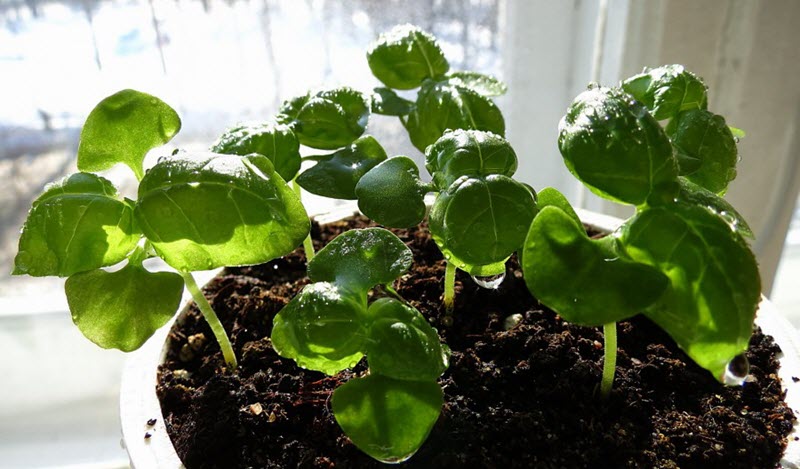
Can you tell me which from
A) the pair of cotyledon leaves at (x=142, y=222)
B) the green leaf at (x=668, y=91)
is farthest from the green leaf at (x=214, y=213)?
the green leaf at (x=668, y=91)

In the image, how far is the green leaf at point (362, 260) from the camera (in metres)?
0.52

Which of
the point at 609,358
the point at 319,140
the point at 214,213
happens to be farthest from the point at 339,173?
the point at 609,358

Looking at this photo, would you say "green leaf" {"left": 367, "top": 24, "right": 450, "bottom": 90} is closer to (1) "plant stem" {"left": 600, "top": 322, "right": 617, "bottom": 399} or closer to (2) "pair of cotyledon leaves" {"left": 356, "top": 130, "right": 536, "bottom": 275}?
(2) "pair of cotyledon leaves" {"left": 356, "top": 130, "right": 536, "bottom": 275}

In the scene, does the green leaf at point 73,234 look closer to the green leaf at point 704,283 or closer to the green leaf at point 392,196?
the green leaf at point 392,196

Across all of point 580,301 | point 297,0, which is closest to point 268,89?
point 297,0

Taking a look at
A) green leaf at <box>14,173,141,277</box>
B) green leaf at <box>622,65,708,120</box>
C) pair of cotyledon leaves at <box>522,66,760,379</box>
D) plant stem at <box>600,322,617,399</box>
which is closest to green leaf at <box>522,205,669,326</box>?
pair of cotyledon leaves at <box>522,66,760,379</box>

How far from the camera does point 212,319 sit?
62cm

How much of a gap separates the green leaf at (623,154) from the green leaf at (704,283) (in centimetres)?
2

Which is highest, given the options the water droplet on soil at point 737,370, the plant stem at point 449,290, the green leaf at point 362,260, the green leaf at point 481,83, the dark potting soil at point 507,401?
the green leaf at point 481,83

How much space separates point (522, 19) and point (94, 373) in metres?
1.03

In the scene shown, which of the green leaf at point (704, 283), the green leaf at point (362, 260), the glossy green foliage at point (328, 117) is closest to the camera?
the green leaf at point (704, 283)

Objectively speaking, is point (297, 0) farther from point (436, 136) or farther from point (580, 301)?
point (580, 301)

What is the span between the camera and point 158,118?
1.96ft

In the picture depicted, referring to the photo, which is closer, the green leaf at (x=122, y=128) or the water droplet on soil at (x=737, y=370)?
the water droplet on soil at (x=737, y=370)
